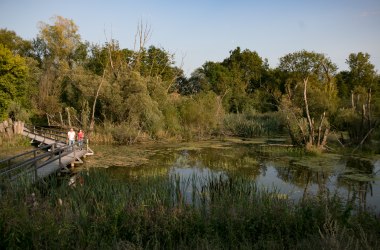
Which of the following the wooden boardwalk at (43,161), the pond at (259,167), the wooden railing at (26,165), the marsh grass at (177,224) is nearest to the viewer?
the marsh grass at (177,224)

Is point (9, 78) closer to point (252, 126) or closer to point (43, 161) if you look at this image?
point (43, 161)

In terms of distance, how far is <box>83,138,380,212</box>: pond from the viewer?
12.0 metres

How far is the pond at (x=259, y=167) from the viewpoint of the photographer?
39.3 feet

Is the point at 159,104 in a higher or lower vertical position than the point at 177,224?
higher

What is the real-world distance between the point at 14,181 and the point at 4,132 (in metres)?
15.8

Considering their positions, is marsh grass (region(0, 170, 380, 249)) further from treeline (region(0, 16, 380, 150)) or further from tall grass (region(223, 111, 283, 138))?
tall grass (region(223, 111, 283, 138))

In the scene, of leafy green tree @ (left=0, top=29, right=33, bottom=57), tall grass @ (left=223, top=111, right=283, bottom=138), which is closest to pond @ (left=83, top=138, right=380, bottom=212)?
tall grass @ (left=223, top=111, right=283, bottom=138)

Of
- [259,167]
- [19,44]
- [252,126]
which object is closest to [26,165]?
[259,167]

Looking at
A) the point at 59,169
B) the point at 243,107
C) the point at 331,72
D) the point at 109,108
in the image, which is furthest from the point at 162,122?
the point at 331,72

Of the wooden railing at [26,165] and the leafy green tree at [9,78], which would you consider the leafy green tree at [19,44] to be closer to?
the leafy green tree at [9,78]

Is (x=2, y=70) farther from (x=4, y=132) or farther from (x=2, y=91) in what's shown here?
(x=4, y=132)

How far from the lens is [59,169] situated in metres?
14.0

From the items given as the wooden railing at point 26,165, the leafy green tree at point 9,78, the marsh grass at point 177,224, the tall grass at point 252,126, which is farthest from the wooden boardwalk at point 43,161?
the tall grass at point 252,126

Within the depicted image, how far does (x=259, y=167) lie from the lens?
1622 cm
